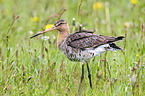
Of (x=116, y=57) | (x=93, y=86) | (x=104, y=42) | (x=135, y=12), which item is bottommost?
(x=93, y=86)

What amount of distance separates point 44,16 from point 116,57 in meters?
3.67

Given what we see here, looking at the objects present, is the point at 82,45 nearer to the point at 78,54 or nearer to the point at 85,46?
the point at 85,46

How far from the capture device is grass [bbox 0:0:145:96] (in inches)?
160

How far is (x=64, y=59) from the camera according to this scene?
536 cm

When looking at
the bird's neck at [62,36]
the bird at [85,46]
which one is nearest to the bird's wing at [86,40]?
the bird at [85,46]

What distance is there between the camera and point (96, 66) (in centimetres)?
495

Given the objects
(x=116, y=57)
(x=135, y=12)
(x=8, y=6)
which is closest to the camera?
(x=116, y=57)

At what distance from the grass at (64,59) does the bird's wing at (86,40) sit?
25 cm

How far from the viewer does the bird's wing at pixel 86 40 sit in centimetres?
452

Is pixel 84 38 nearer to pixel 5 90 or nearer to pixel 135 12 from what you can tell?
pixel 5 90

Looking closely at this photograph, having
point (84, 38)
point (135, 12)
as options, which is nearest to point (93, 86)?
point (84, 38)

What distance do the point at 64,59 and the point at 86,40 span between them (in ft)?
3.05

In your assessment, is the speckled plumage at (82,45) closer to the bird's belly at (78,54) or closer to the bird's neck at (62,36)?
the bird's belly at (78,54)

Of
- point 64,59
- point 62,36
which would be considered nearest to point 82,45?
point 62,36
